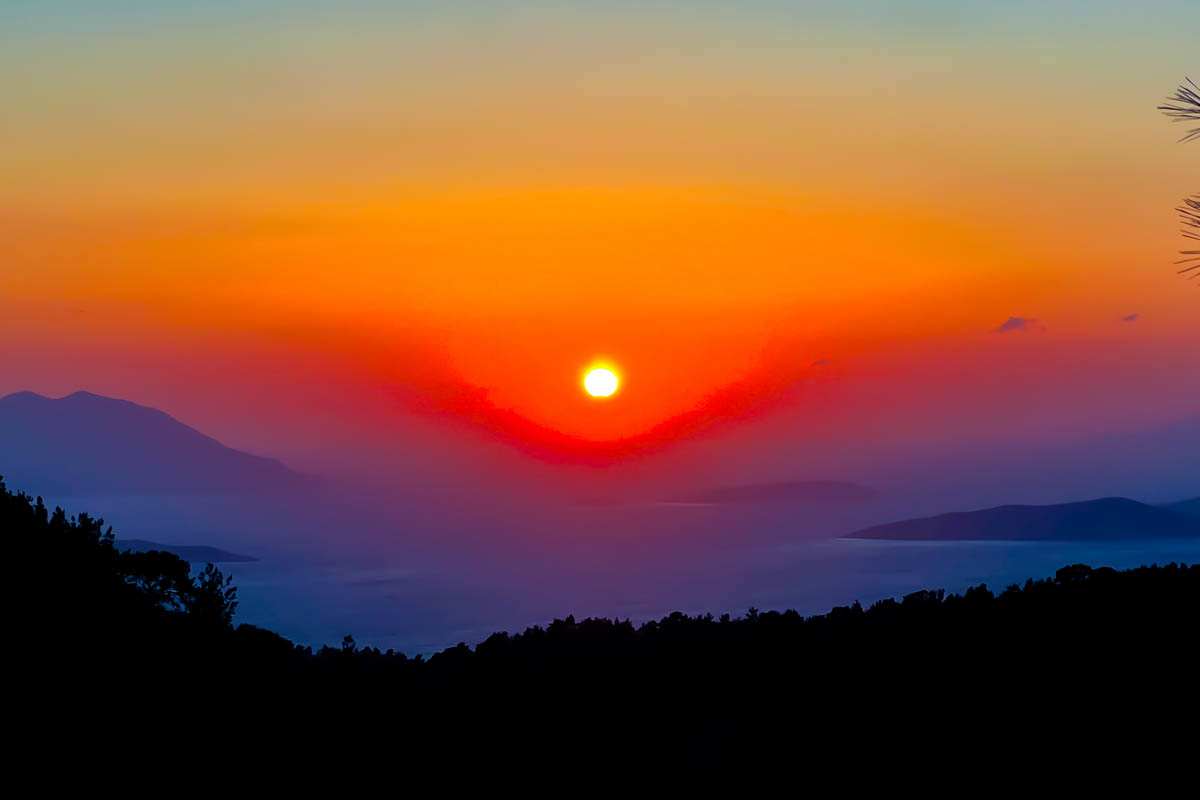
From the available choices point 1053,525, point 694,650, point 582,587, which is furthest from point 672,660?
point 1053,525

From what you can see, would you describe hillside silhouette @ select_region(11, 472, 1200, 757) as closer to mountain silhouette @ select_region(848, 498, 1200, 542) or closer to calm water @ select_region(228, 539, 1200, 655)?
calm water @ select_region(228, 539, 1200, 655)

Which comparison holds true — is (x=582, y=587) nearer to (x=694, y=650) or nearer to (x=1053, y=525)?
(x=1053, y=525)

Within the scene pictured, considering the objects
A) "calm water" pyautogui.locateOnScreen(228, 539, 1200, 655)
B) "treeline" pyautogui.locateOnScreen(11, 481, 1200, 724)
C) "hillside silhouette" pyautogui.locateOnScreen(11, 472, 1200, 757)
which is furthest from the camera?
"calm water" pyautogui.locateOnScreen(228, 539, 1200, 655)

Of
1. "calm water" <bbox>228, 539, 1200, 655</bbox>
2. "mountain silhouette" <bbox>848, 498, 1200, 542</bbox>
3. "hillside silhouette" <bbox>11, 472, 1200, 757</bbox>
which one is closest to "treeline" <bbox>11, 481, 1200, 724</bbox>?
"hillside silhouette" <bbox>11, 472, 1200, 757</bbox>

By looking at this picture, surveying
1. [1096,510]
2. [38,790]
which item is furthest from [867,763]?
[1096,510]

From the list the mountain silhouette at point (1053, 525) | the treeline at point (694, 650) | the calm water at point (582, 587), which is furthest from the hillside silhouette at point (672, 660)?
the mountain silhouette at point (1053, 525)

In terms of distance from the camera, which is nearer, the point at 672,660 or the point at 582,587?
the point at 672,660

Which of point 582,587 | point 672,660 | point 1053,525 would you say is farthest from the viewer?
point 1053,525

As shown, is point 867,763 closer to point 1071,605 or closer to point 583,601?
point 1071,605

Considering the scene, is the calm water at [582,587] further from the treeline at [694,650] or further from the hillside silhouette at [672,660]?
the hillside silhouette at [672,660]
